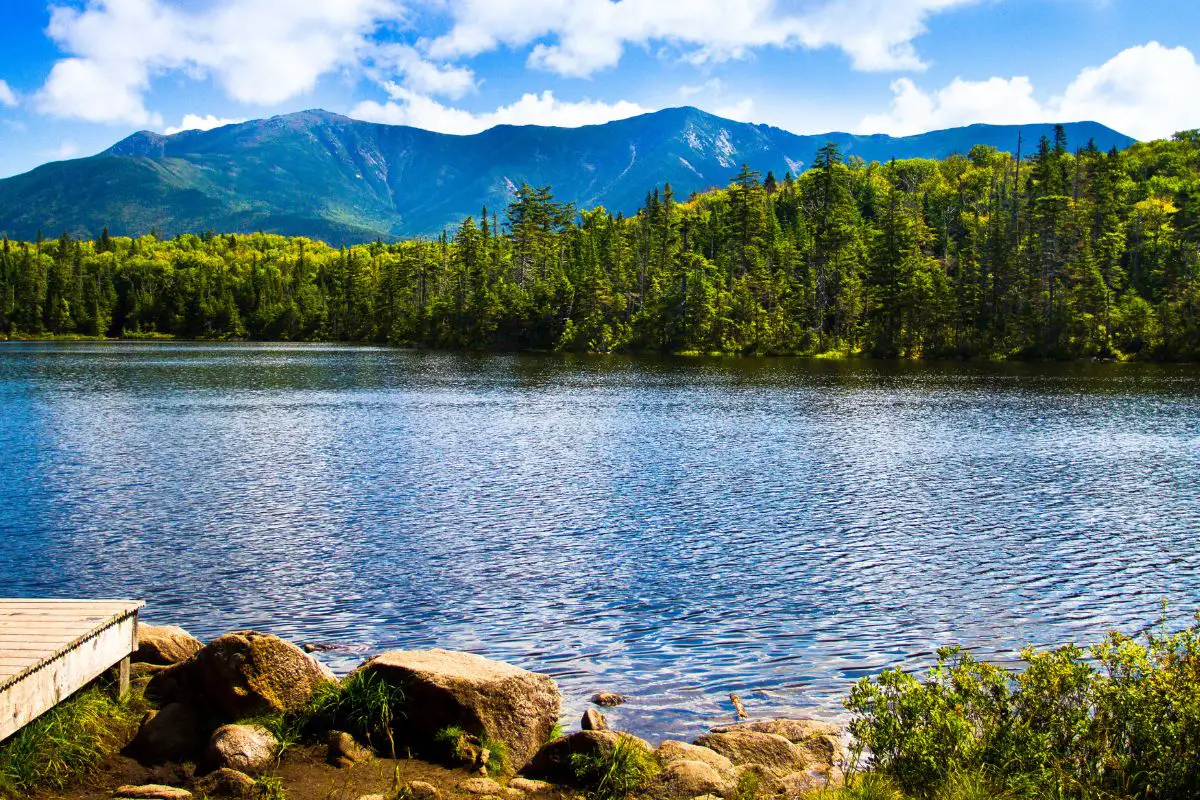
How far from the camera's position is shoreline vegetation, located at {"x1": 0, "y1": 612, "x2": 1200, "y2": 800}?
10.9m

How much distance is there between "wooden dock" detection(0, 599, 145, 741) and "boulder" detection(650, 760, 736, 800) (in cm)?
837

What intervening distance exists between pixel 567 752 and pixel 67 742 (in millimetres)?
6909

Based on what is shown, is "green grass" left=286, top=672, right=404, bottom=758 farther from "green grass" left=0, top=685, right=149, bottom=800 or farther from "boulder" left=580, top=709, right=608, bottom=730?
"boulder" left=580, top=709, right=608, bottom=730

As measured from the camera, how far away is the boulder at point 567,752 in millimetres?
12164

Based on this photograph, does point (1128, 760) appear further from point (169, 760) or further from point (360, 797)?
point (169, 760)

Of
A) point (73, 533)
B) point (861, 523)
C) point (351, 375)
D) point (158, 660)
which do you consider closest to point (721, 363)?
point (351, 375)

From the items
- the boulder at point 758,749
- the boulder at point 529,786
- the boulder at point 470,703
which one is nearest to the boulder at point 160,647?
the boulder at point 470,703

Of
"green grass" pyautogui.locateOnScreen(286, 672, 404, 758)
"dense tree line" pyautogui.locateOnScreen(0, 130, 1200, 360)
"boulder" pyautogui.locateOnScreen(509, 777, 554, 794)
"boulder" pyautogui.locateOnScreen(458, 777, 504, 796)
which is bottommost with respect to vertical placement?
"boulder" pyautogui.locateOnScreen(509, 777, 554, 794)

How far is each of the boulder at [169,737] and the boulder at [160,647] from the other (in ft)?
8.35

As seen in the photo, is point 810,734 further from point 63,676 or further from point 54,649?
point 54,649

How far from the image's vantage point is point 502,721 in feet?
43.2

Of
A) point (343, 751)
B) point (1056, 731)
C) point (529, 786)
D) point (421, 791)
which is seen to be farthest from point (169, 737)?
point (1056, 731)

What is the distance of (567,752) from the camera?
1234 cm

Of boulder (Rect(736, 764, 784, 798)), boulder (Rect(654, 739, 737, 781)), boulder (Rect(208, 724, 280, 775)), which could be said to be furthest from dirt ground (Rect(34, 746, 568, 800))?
boulder (Rect(736, 764, 784, 798))
